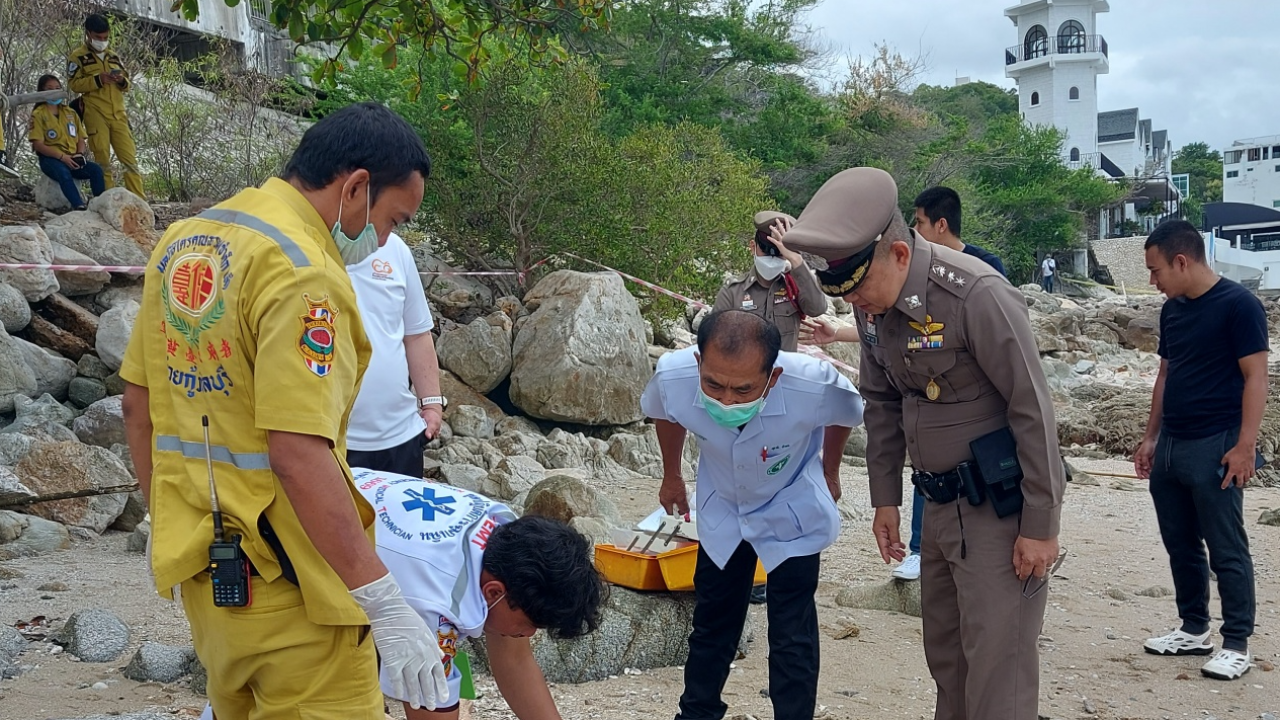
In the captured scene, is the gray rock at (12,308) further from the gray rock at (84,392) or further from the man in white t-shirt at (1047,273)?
the man in white t-shirt at (1047,273)

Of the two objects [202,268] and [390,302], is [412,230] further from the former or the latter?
[202,268]

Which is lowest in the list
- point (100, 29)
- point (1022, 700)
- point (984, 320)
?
point (1022, 700)

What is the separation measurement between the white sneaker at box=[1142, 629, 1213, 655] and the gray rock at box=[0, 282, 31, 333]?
806 centimetres

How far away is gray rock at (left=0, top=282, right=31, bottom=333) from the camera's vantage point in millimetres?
8516

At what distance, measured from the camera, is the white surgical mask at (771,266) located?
5.47 meters

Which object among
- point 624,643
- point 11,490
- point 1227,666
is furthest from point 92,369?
point 1227,666

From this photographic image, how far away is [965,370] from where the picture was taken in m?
2.98

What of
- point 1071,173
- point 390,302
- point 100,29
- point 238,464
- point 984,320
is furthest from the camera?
point 1071,173

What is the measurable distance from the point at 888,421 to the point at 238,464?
201 cm

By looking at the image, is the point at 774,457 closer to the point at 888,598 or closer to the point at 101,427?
the point at 888,598

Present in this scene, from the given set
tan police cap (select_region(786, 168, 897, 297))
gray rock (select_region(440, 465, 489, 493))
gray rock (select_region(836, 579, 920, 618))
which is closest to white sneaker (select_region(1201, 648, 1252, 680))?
gray rock (select_region(836, 579, 920, 618))

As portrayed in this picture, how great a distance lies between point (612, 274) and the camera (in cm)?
1056

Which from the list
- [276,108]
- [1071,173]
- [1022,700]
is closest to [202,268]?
[1022,700]

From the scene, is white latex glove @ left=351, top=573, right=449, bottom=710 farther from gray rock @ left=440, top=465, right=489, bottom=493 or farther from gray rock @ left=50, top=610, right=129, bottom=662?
gray rock @ left=440, top=465, right=489, bottom=493
